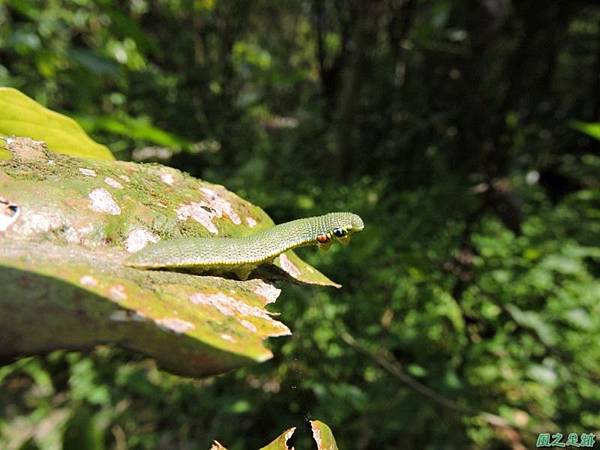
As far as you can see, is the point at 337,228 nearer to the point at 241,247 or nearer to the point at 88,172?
the point at 241,247

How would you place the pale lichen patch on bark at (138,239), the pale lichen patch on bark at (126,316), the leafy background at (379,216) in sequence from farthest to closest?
the leafy background at (379,216)
the pale lichen patch on bark at (138,239)
the pale lichen patch on bark at (126,316)

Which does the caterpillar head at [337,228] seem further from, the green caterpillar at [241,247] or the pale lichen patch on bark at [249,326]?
the pale lichen patch on bark at [249,326]

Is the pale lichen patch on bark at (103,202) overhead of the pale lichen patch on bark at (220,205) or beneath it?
overhead

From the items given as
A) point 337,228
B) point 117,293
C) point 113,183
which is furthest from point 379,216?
point 117,293

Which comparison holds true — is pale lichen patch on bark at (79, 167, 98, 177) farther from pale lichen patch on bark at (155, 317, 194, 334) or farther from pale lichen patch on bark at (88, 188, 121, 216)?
pale lichen patch on bark at (155, 317, 194, 334)

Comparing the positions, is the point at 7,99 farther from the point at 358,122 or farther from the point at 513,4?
the point at 513,4

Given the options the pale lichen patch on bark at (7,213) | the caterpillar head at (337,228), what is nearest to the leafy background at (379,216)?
the caterpillar head at (337,228)
